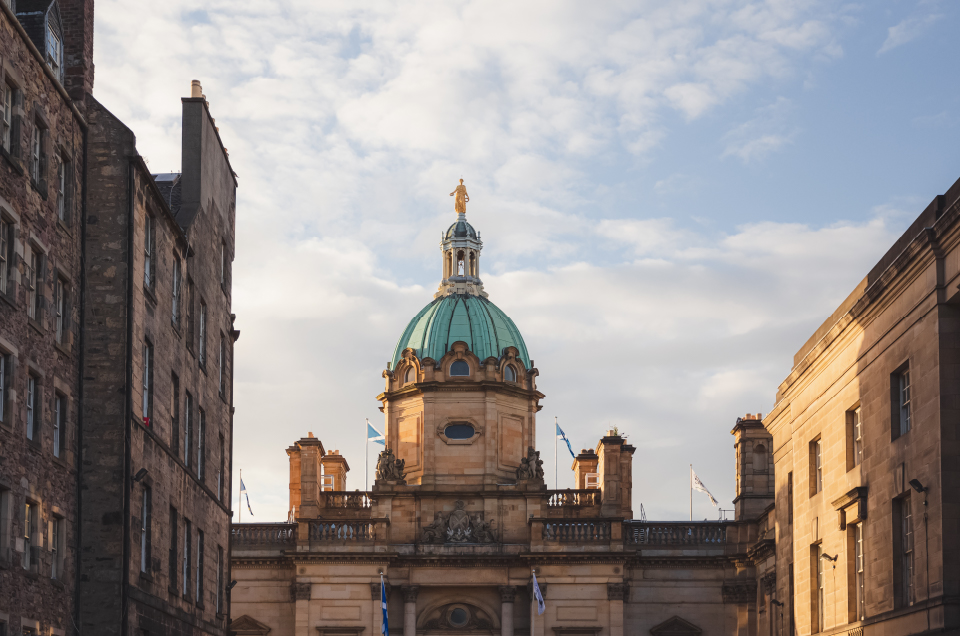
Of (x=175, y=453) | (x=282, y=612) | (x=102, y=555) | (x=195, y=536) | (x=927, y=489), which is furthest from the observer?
(x=282, y=612)

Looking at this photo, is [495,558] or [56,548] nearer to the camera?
[56,548]

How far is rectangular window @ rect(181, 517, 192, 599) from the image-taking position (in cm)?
4222

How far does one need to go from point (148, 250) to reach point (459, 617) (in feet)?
118

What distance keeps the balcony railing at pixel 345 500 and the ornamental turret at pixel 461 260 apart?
41.1 feet

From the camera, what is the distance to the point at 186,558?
42625 mm

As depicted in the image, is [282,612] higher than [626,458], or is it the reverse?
[626,458]

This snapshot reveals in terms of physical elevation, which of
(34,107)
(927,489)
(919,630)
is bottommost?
(919,630)

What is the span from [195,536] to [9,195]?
16.8 m

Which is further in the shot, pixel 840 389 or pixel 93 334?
pixel 840 389

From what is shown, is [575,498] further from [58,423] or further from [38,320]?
[38,320]

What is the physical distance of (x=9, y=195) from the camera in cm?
2948

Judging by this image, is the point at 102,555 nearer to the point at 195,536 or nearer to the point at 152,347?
the point at 152,347

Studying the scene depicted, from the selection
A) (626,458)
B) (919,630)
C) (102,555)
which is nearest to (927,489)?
(919,630)

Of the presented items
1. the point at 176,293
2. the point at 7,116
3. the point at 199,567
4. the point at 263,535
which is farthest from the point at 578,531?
the point at 7,116
